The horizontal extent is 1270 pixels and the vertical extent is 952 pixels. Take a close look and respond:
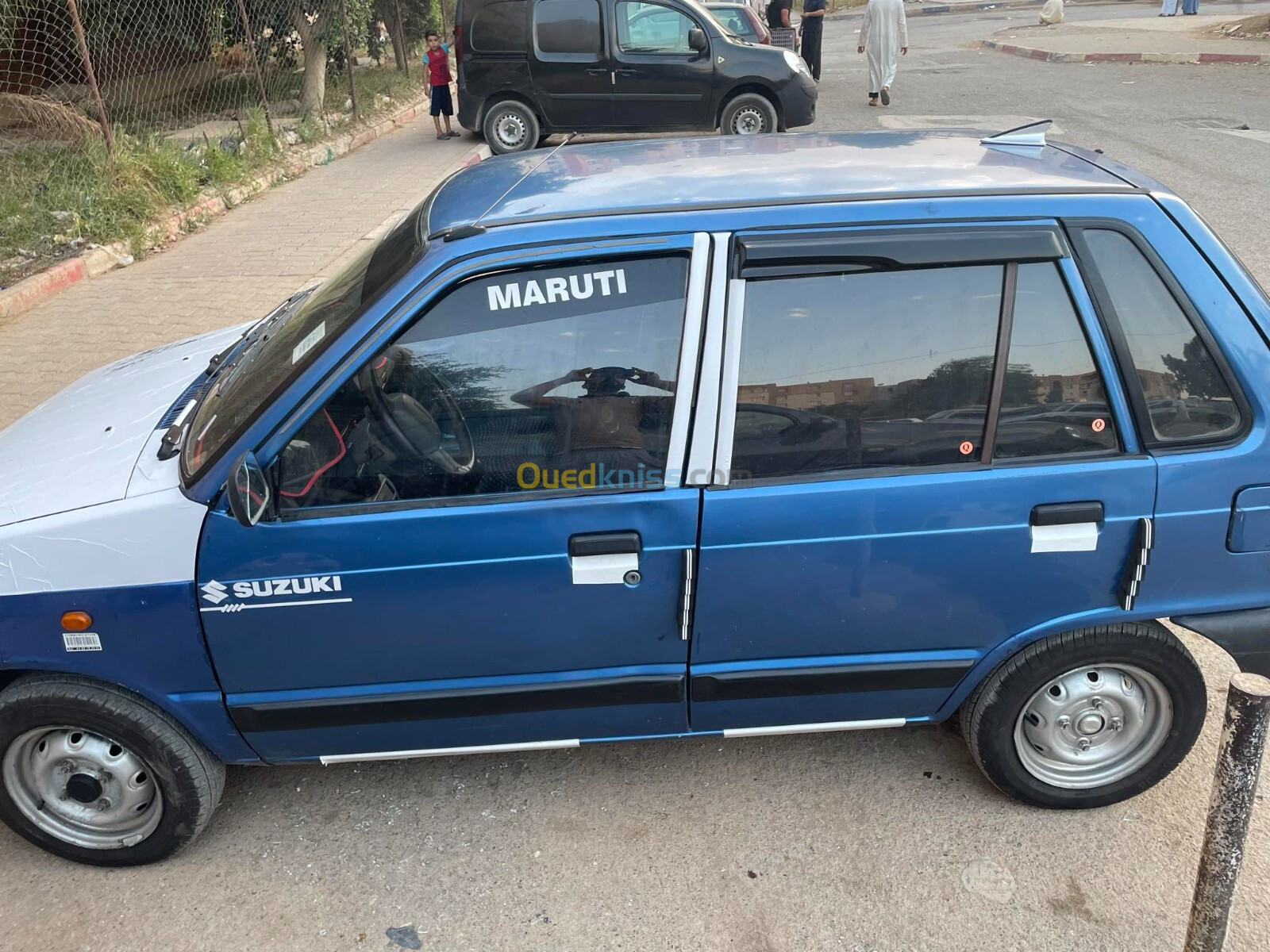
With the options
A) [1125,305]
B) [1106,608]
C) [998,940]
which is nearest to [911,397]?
[1125,305]

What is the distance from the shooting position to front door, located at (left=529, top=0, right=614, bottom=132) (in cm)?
1190

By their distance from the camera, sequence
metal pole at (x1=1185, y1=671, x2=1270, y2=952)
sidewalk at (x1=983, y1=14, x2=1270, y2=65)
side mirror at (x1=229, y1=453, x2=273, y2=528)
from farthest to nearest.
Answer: sidewalk at (x1=983, y1=14, x2=1270, y2=65) → side mirror at (x1=229, y1=453, x2=273, y2=528) → metal pole at (x1=1185, y1=671, x2=1270, y2=952)

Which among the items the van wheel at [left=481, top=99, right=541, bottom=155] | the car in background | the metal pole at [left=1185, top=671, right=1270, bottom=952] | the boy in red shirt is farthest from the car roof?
the boy in red shirt

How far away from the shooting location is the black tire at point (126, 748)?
103 inches

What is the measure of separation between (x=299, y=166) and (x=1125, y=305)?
11237 mm

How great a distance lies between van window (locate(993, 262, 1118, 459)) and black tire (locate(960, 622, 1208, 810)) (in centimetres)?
54

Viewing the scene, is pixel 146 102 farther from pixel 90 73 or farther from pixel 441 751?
pixel 441 751

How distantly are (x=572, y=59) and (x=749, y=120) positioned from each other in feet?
7.46

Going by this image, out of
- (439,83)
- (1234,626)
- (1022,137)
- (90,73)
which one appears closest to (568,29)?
(439,83)

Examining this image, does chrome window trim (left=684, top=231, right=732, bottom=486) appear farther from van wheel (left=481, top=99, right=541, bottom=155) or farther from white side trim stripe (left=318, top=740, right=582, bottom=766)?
van wheel (left=481, top=99, right=541, bottom=155)

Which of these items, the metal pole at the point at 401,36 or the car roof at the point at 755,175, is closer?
the car roof at the point at 755,175

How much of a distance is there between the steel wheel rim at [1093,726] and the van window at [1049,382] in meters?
0.67

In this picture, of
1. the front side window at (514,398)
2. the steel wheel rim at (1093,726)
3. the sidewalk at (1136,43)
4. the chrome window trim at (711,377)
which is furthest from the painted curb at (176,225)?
the sidewalk at (1136,43)

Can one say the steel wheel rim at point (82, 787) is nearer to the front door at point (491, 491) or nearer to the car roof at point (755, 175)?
the front door at point (491, 491)
